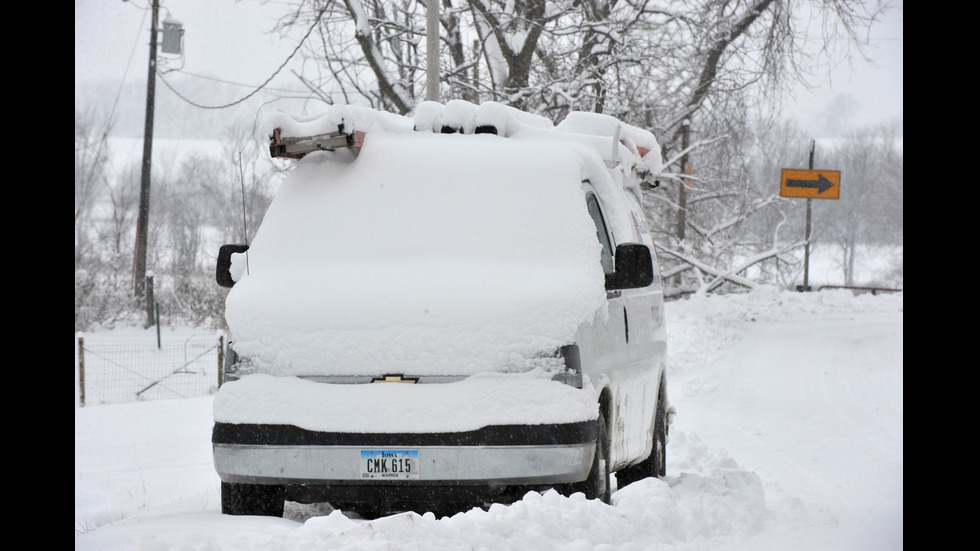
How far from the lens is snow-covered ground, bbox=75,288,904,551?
4.41 meters

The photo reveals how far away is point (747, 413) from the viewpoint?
12.2 m

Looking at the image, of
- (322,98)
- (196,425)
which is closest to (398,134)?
(196,425)

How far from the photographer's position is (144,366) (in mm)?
20578

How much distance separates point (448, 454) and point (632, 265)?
4.65ft

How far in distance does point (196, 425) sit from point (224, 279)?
240 inches

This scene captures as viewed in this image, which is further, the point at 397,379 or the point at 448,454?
the point at 397,379

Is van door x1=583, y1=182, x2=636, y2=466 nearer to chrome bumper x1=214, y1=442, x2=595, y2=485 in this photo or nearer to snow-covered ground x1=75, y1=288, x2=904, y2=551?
snow-covered ground x1=75, y1=288, x2=904, y2=551

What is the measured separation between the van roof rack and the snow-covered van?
0.01 metres

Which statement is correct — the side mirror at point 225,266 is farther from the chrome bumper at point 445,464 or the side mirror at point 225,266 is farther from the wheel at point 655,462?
the wheel at point 655,462

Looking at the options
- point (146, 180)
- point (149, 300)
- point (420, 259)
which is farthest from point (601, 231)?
point (146, 180)

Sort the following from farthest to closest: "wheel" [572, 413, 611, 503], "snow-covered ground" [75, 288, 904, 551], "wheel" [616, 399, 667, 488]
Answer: "wheel" [616, 399, 667, 488]
"wheel" [572, 413, 611, 503]
"snow-covered ground" [75, 288, 904, 551]

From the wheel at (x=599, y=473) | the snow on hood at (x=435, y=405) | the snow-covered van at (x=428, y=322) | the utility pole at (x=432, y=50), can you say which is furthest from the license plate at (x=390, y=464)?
the utility pole at (x=432, y=50)

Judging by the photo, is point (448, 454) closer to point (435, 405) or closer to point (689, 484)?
point (435, 405)

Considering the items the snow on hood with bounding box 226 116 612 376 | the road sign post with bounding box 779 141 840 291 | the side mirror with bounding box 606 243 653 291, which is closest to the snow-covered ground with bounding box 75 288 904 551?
the snow on hood with bounding box 226 116 612 376
